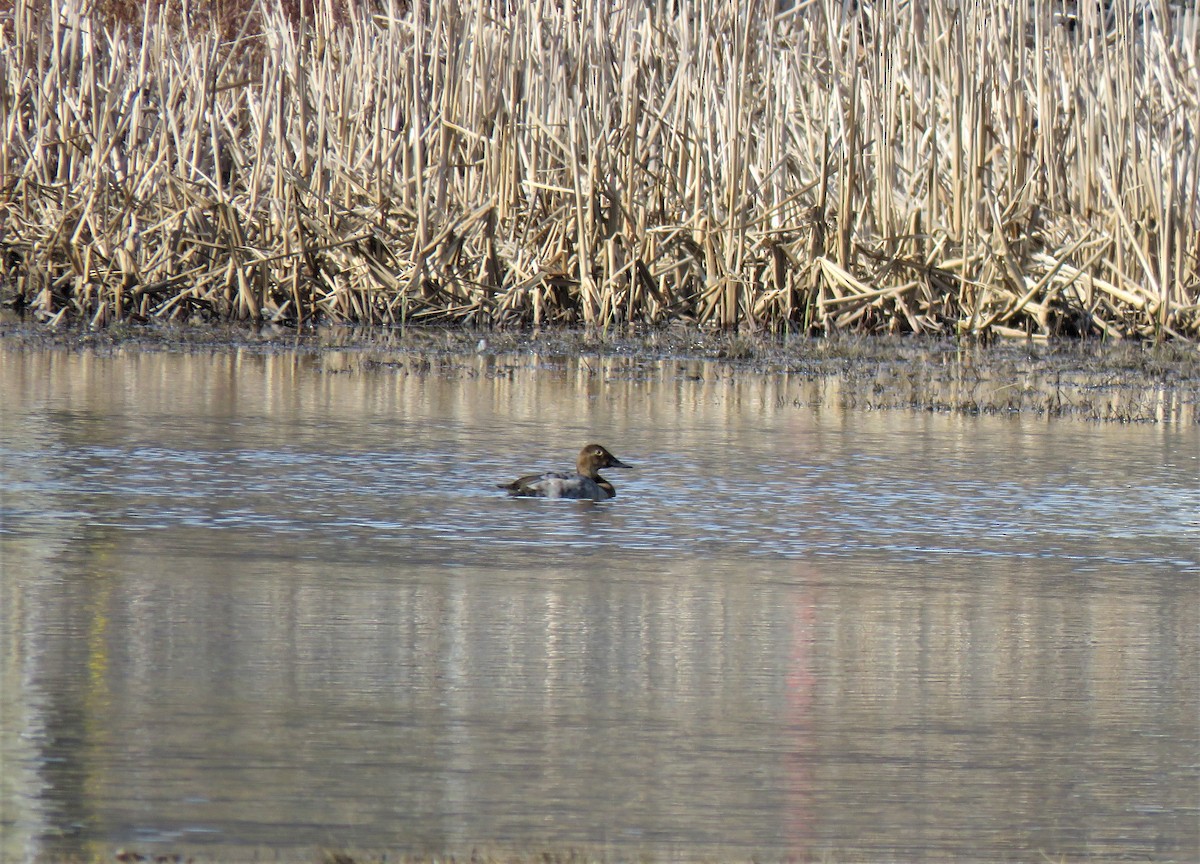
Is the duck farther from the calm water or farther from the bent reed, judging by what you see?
the bent reed

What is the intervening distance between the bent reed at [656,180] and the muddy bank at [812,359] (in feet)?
1.11

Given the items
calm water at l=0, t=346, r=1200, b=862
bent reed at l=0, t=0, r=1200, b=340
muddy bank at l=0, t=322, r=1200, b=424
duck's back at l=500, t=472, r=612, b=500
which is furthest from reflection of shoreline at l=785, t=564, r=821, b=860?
bent reed at l=0, t=0, r=1200, b=340

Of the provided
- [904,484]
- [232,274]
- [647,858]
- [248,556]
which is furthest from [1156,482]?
[232,274]

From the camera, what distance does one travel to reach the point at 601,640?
4.83m

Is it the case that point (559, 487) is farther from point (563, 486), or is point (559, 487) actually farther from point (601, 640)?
point (601, 640)

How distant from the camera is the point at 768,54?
42.8 feet

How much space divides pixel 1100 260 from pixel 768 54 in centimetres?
221

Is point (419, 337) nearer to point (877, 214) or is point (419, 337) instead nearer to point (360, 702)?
point (877, 214)

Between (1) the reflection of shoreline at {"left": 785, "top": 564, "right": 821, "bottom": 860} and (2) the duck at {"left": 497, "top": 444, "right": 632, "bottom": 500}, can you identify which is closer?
(1) the reflection of shoreline at {"left": 785, "top": 564, "right": 821, "bottom": 860}

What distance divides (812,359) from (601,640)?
693 cm

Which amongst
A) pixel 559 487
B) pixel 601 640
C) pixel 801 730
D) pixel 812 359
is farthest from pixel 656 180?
pixel 801 730

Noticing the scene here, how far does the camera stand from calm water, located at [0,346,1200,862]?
3.45 m

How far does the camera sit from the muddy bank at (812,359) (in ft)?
33.3

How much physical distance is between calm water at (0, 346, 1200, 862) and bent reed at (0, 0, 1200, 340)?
12.2 ft
